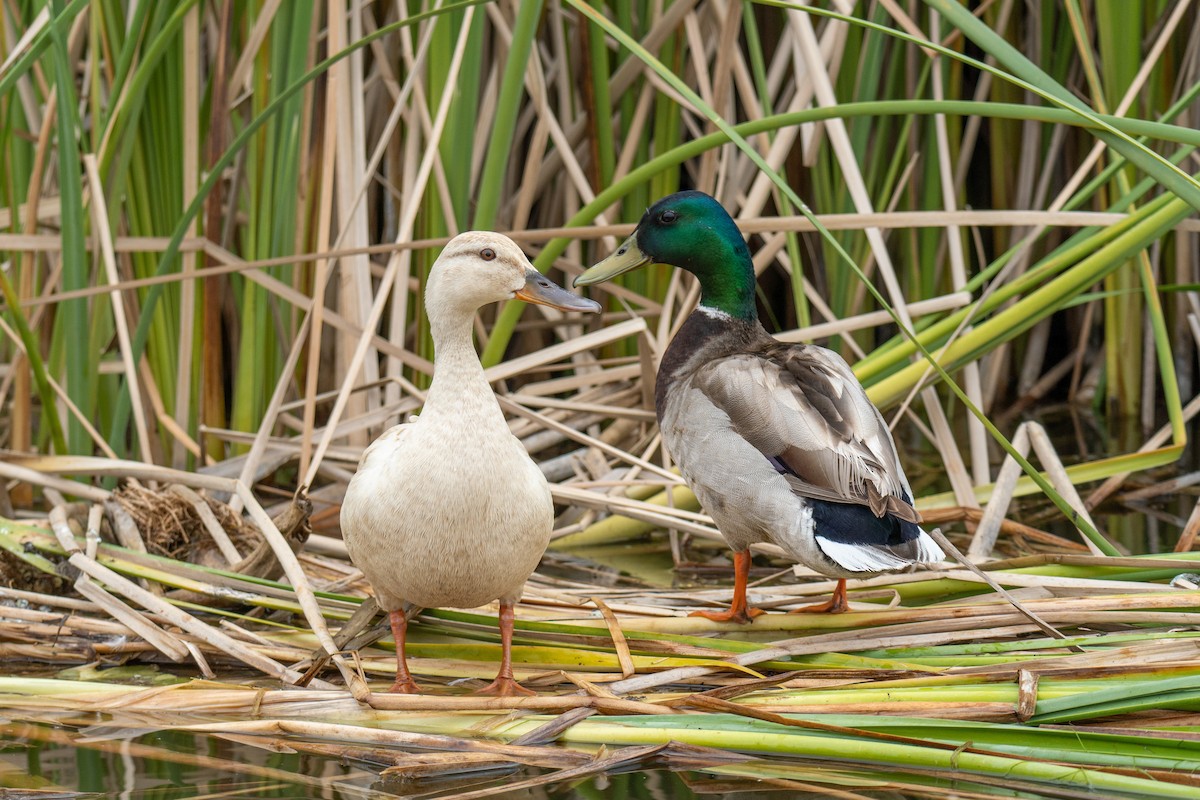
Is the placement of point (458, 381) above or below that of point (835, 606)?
above

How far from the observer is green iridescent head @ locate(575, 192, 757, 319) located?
369 cm

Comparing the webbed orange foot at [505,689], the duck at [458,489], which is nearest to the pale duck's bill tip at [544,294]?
the duck at [458,489]

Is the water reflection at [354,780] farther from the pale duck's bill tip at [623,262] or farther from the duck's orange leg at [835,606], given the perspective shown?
the pale duck's bill tip at [623,262]

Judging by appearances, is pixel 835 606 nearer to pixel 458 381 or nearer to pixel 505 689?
pixel 505 689

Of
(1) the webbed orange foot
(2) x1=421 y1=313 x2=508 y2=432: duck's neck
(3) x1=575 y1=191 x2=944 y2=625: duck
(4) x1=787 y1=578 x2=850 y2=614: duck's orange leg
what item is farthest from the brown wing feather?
(1) the webbed orange foot

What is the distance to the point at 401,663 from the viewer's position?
9.54 ft

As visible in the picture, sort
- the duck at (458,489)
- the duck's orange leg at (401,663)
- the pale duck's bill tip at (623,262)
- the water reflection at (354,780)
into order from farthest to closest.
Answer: the pale duck's bill tip at (623,262) → the duck's orange leg at (401,663) → the duck at (458,489) → the water reflection at (354,780)

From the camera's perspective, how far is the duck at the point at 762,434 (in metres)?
2.90

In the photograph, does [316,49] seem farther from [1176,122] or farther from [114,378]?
[1176,122]

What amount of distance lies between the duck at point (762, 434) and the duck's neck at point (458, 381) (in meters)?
Answer: 0.62

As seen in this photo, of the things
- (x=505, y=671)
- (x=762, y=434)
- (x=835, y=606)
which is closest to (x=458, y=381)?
(x=505, y=671)

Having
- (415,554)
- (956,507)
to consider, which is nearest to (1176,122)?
(956,507)

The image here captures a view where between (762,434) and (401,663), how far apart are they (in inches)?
37.8

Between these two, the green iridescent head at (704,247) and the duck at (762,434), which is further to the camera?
the green iridescent head at (704,247)
